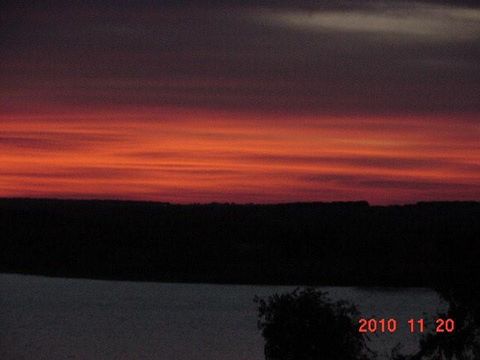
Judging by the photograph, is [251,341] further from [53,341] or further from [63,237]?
[63,237]

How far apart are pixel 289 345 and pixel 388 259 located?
17.7 metres

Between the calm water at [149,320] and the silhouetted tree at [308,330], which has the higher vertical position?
the calm water at [149,320]

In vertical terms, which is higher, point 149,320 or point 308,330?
point 149,320

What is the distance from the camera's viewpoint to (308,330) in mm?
18750

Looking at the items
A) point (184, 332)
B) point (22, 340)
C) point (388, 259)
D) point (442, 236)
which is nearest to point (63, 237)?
point (184, 332)

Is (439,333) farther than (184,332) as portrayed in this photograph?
No

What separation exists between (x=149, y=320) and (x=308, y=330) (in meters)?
39.9

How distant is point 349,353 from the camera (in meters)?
18.8

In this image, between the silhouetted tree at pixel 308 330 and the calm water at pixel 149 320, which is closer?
the silhouetted tree at pixel 308 330

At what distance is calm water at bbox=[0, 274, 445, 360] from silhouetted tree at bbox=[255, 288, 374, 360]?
17.2 feet

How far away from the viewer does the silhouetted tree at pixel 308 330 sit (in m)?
18.4

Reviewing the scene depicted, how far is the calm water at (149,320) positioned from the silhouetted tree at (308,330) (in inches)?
207

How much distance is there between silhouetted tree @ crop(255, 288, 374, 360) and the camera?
18.4 metres

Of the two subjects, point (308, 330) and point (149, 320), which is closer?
point (308, 330)
